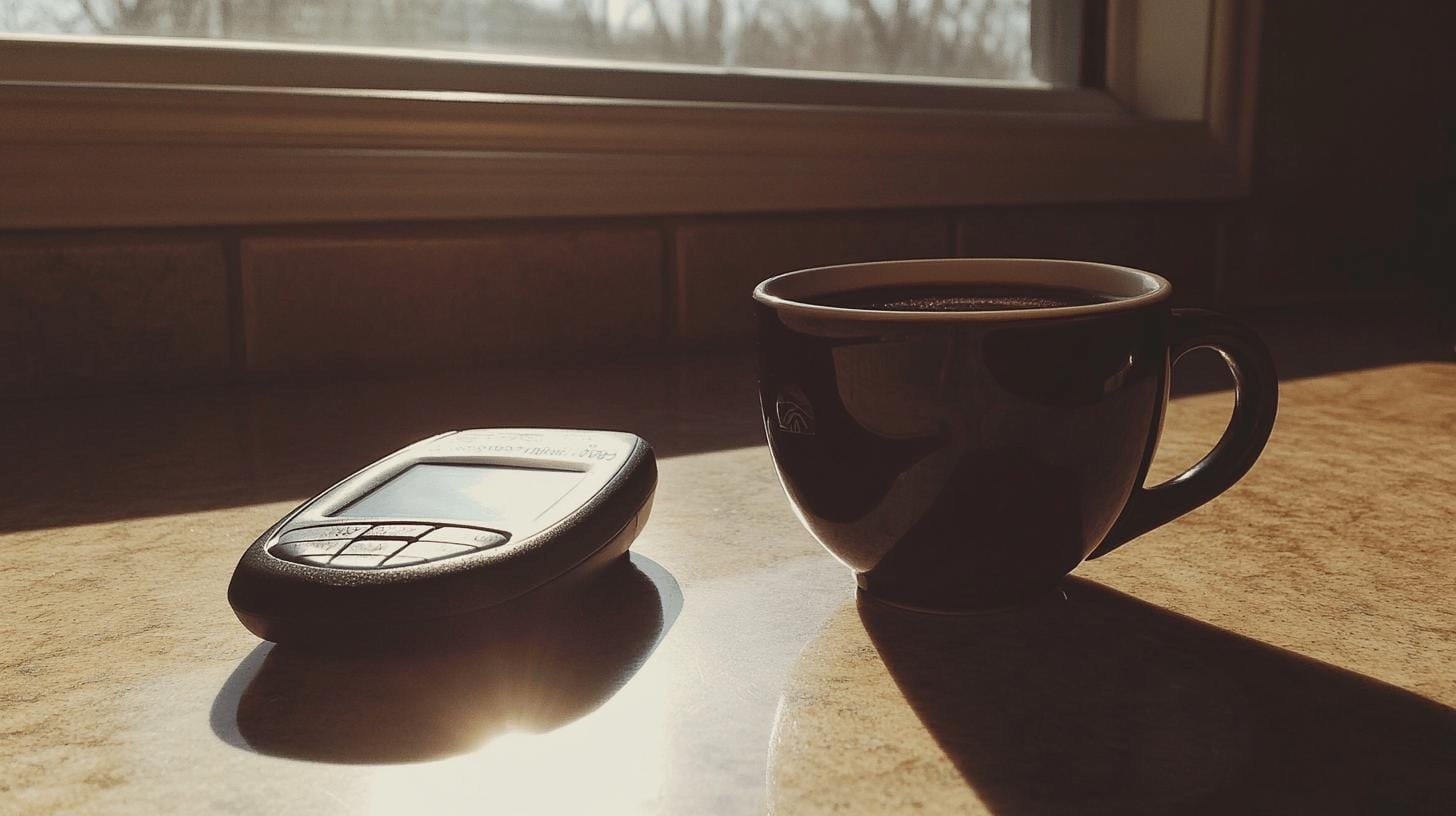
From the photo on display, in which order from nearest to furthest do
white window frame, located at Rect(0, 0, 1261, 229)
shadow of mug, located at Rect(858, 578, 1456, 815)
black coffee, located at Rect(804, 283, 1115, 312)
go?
shadow of mug, located at Rect(858, 578, 1456, 815), black coffee, located at Rect(804, 283, 1115, 312), white window frame, located at Rect(0, 0, 1261, 229)

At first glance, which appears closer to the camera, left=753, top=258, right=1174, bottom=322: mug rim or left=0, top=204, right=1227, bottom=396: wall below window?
left=753, top=258, right=1174, bottom=322: mug rim

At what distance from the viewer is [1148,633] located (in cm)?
33

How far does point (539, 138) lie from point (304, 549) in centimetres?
53

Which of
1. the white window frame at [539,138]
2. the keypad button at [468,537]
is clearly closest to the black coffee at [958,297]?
the keypad button at [468,537]

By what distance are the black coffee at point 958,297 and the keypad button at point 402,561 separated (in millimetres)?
141

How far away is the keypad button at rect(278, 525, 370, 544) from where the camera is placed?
1.08ft

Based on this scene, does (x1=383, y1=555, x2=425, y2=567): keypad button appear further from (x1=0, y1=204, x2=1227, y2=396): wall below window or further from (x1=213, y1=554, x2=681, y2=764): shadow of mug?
(x1=0, y1=204, x2=1227, y2=396): wall below window

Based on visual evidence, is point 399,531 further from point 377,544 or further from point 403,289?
point 403,289

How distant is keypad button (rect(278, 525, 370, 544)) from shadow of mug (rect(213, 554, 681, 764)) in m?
0.03

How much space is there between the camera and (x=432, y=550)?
32 centimetres

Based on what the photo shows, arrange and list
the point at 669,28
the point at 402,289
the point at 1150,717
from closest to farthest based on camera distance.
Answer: the point at 1150,717, the point at 402,289, the point at 669,28

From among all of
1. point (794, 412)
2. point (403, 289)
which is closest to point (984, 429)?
point (794, 412)

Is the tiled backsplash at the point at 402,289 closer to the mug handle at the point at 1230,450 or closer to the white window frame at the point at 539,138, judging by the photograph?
the white window frame at the point at 539,138

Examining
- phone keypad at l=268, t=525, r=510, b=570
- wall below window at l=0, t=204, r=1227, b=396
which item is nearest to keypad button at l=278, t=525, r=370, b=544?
phone keypad at l=268, t=525, r=510, b=570
